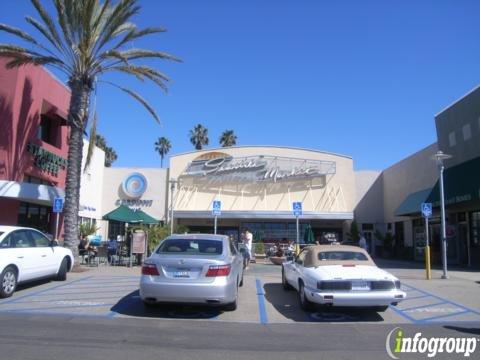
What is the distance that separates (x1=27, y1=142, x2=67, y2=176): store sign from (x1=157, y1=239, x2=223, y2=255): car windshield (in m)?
14.6

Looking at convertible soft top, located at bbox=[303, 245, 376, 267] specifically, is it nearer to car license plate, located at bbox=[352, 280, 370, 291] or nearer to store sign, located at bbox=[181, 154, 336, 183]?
car license plate, located at bbox=[352, 280, 370, 291]

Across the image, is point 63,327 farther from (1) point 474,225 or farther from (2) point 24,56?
(1) point 474,225

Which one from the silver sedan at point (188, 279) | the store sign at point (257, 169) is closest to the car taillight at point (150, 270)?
the silver sedan at point (188, 279)

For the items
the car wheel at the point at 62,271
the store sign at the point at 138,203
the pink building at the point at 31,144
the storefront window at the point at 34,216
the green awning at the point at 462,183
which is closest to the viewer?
the car wheel at the point at 62,271

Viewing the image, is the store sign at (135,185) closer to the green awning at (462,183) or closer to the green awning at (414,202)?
the green awning at (414,202)

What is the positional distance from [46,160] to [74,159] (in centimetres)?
560

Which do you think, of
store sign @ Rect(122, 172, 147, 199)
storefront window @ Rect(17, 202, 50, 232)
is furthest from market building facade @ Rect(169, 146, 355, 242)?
storefront window @ Rect(17, 202, 50, 232)

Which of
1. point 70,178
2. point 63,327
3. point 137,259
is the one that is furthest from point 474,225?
point 63,327

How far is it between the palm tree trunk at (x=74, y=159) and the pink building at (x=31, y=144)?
8.32 feet

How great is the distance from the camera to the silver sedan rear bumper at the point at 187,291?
9148mm

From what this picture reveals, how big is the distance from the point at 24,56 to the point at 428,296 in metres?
16.7

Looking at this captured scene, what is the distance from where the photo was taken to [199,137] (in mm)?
67625

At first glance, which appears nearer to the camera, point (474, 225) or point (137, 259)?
point (137, 259)

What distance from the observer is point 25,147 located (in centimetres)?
2183
